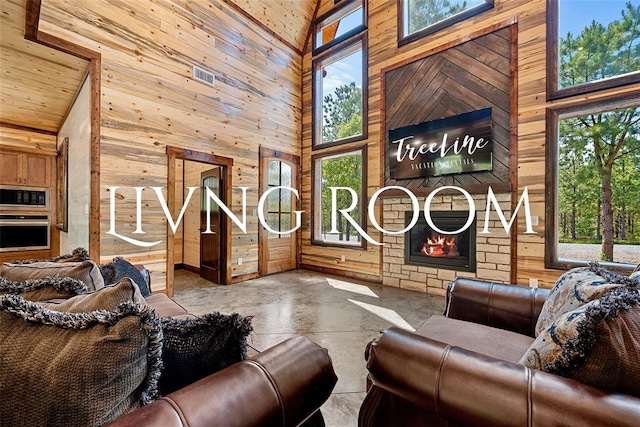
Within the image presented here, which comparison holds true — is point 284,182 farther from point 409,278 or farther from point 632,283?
point 632,283

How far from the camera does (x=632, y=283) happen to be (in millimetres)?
1007

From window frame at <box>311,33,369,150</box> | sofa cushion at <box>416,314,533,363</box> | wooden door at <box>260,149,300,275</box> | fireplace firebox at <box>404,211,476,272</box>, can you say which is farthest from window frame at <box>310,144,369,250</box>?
sofa cushion at <box>416,314,533,363</box>

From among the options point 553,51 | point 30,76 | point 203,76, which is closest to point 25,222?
point 30,76

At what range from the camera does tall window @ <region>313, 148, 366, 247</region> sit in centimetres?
500

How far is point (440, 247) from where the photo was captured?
4008mm

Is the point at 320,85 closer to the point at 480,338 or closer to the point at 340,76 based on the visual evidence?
the point at 340,76

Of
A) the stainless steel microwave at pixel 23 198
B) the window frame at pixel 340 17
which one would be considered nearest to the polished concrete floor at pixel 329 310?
the stainless steel microwave at pixel 23 198

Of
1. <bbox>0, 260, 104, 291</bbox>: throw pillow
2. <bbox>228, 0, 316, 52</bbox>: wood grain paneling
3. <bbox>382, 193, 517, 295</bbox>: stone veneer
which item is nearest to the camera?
<bbox>0, 260, 104, 291</bbox>: throw pillow

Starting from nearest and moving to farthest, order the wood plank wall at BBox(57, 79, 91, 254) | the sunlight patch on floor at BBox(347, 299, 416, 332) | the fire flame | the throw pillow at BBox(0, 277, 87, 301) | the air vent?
the throw pillow at BBox(0, 277, 87, 301) < the sunlight patch on floor at BBox(347, 299, 416, 332) < the wood plank wall at BBox(57, 79, 91, 254) < the fire flame < the air vent

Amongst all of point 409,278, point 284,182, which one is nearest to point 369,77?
point 284,182

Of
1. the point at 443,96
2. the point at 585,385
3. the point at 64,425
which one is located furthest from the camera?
the point at 443,96

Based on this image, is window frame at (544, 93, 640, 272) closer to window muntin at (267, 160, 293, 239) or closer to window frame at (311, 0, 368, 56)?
window frame at (311, 0, 368, 56)

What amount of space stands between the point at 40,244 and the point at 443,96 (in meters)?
7.51

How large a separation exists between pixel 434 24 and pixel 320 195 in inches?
131
